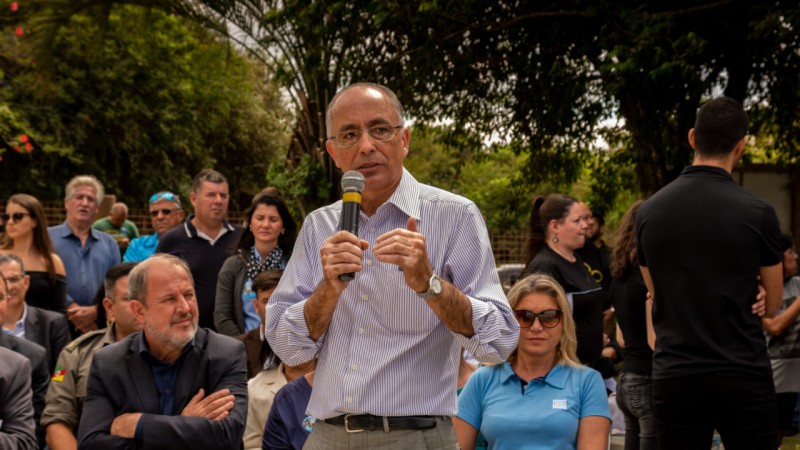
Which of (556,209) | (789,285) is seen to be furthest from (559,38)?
(556,209)

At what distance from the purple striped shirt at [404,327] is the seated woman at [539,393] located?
1.74m

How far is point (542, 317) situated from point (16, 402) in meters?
2.56

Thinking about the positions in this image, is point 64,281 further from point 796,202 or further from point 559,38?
point 796,202

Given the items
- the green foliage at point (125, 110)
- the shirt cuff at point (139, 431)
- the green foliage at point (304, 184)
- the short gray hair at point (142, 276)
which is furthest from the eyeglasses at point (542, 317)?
the green foliage at point (125, 110)

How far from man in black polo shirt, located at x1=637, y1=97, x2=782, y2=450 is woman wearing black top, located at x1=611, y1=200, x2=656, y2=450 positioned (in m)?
1.14

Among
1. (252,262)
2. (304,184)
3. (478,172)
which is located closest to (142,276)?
(252,262)

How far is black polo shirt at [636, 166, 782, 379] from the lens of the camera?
3.89 metres

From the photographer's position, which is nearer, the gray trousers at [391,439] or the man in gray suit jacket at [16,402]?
the gray trousers at [391,439]

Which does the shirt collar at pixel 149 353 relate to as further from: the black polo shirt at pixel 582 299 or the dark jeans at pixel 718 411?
the black polo shirt at pixel 582 299

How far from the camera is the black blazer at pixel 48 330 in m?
5.89

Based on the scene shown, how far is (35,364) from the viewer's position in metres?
5.09

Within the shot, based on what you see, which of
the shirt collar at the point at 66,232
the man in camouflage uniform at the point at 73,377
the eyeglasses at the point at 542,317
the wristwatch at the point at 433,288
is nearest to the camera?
the wristwatch at the point at 433,288

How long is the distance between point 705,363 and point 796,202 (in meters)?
9.36

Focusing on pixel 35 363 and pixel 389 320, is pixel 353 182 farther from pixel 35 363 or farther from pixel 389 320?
pixel 35 363
